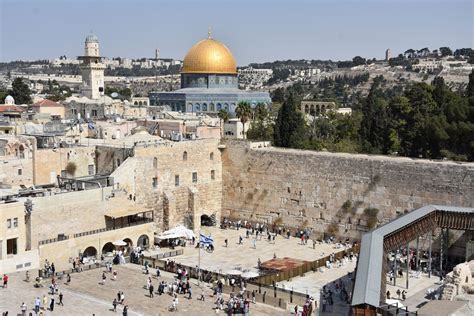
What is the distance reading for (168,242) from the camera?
31.4 metres

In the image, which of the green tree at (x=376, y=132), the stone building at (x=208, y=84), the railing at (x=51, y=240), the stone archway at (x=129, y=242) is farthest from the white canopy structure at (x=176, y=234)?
the stone building at (x=208, y=84)

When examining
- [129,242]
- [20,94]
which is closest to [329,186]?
[129,242]

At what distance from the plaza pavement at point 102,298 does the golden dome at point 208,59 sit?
39543 millimetres

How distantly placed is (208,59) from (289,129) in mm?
22455

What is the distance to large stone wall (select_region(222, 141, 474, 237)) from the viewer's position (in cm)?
2904

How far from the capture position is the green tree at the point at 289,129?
42031mm

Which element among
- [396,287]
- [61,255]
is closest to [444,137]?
[396,287]

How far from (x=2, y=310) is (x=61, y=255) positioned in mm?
5597

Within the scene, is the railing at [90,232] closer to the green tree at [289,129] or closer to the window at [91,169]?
the window at [91,169]

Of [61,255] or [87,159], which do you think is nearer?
[61,255]

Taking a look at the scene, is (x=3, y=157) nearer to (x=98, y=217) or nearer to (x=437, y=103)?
(x=98, y=217)

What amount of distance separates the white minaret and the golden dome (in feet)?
31.7

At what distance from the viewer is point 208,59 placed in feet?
206

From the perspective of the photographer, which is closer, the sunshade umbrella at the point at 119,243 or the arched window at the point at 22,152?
the sunshade umbrella at the point at 119,243
